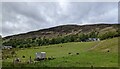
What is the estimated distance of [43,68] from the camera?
142 feet

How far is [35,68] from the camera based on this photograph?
4316 cm

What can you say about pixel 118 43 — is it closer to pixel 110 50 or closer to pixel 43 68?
pixel 110 50

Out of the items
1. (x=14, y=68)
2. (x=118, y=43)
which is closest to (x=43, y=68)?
(x=14, y=68)

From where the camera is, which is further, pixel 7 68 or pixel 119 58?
pixel 119 58

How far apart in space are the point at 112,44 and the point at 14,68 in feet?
178

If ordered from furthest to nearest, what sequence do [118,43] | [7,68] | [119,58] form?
A: [118,43], [119,58], [7,68]

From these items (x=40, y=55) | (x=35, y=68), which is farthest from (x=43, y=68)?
(x=40, y=55)

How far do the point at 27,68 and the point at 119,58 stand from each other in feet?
102

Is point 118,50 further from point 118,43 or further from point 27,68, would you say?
point 27,68

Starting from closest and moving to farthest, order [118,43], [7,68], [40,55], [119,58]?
[7,68]
[119,58]
[40,55]
[118,43]

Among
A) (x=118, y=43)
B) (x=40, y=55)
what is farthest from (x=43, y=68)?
(x=118, y=43)

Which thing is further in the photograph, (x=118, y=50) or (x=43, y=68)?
(x=118, y=50)

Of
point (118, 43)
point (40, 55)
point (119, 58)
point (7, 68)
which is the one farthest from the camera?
point (118, 43)

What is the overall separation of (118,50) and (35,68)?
42.1 meters
